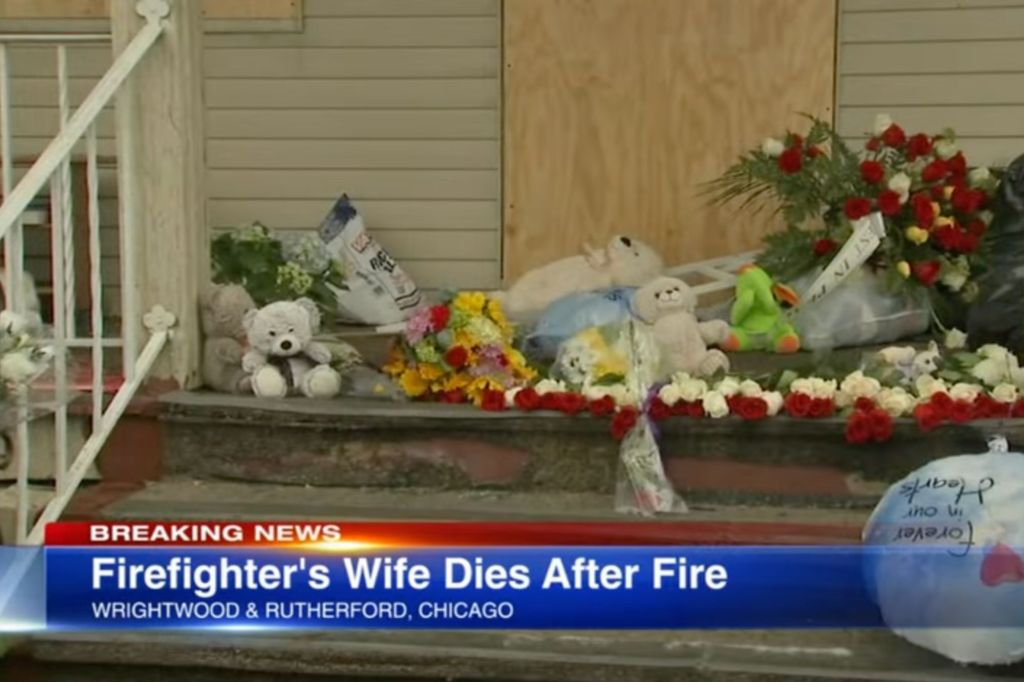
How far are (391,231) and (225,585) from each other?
243 centimetres

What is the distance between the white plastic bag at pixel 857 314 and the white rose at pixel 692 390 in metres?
0.62

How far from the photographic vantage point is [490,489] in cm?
333

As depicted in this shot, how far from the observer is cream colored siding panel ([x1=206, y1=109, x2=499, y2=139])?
15.7 ft

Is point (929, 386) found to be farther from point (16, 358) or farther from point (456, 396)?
point (16, 358)

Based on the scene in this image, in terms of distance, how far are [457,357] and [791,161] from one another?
1.29 m

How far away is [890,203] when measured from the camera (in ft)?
12.4

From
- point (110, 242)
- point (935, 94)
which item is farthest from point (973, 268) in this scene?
point (110, 242)

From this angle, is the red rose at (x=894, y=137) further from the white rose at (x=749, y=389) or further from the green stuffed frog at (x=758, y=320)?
the white rose at (x=749, y=389)

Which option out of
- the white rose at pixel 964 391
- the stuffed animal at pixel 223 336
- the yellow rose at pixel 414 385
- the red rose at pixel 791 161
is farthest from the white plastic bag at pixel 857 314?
the stuffed animal at pixel 223 336

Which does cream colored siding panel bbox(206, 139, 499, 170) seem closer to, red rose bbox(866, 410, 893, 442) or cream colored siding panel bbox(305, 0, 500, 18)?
cream colored siding panel bbox(305, 0, 500, 18)

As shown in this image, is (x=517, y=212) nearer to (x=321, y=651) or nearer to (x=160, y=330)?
(x=160, y=330)

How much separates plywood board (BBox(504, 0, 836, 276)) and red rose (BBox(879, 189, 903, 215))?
2.88ft

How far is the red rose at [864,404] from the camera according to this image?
10.5 ft

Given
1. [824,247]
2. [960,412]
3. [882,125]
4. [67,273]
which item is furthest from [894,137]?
[67,273]
